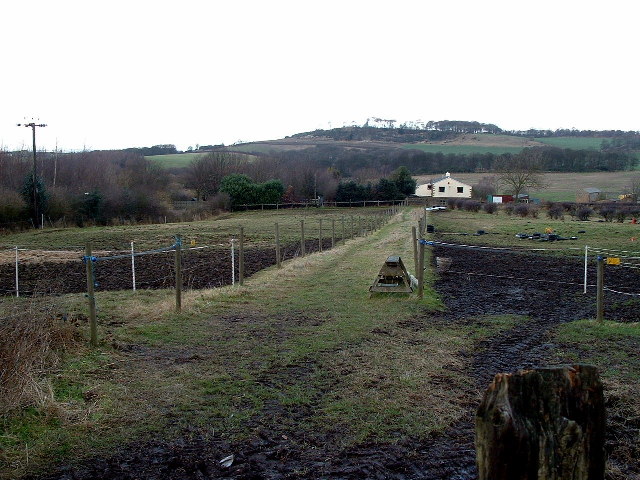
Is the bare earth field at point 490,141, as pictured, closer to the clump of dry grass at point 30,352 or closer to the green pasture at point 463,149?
the green pasture at point 463,149

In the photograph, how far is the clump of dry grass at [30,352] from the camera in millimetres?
5637

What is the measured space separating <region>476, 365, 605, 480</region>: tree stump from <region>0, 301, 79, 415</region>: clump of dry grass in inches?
191

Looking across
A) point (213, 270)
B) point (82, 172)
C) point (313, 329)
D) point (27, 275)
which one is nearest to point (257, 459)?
point (313, 329)

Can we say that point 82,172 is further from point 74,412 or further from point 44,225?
point 74,412

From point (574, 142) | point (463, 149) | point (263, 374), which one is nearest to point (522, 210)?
point (263, 374)

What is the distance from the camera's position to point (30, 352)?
6.55 meters

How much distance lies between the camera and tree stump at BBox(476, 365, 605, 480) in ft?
7.17

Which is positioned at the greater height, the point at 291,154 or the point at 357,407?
the point at 291,154

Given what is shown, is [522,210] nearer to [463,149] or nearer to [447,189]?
[447,189]

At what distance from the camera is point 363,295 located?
497 inches

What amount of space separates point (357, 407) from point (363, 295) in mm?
6832

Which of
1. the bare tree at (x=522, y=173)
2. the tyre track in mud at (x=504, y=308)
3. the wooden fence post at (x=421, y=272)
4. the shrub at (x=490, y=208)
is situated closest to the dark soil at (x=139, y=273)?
the wooden fence post at (x=421, y=272)

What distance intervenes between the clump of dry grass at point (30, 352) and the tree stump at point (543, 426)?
4857mm

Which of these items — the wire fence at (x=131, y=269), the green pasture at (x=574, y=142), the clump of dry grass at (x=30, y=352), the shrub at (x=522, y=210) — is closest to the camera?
the clump of dry grass at (x=30, y=352)
